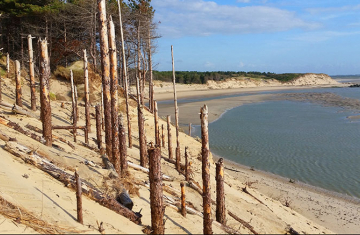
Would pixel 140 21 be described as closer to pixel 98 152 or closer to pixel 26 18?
pixel 26 18

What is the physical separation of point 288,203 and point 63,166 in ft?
26.7

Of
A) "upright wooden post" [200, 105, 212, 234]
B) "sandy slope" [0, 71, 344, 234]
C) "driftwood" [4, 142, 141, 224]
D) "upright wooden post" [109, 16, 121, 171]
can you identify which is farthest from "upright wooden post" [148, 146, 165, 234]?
"upright wooden post" [109, 16, 121, 171]

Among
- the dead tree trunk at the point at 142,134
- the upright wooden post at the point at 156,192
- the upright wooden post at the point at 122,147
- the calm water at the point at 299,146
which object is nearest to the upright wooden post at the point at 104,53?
the upright wooden post at the point at 122,147

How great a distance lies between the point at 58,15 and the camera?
2633cm

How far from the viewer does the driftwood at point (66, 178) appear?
7.57 metres

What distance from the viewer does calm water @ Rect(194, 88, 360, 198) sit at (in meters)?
16.2

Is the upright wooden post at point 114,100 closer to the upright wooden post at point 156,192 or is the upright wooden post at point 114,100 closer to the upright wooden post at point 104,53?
the upright wooden post at point 104,53

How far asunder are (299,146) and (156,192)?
16869 mm

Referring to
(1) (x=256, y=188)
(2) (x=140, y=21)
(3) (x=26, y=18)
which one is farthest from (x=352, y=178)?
(3) (x=26, y=18)

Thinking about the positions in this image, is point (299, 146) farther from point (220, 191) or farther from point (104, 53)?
point (104, 53)

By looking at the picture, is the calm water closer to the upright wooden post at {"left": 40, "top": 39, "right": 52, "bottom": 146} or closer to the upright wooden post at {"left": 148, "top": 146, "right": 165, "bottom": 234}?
the upright wooden post at {"left": 148, "top": 146, "right": 165, "bottom": 234}

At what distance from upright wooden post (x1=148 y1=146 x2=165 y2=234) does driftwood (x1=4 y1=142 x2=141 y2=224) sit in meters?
0.61

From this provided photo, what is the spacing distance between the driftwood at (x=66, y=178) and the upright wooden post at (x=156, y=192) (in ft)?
2.00

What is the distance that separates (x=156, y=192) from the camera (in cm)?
712
